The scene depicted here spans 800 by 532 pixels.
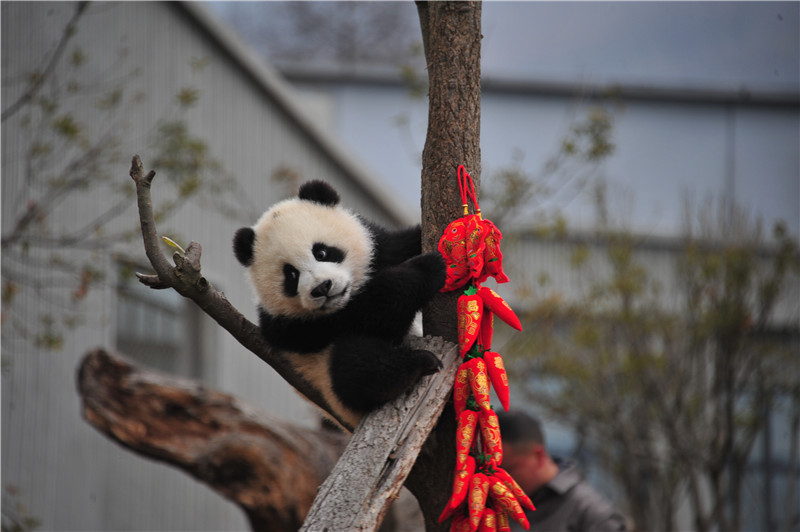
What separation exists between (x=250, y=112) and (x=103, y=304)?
2.72 metres

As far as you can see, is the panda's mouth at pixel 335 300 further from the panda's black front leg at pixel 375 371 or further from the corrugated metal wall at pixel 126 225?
the corrugated metal wall at pixel 126 225

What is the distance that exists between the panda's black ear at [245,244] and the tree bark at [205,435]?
2067mm

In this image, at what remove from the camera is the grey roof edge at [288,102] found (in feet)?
23.6

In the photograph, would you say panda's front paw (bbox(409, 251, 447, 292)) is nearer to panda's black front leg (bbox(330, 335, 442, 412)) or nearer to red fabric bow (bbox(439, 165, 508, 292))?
red fabric bow (bbox(439, 165, 508, 292))

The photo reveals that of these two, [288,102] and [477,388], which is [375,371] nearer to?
[477,388]

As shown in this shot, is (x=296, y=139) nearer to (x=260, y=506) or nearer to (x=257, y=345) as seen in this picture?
(x=260, y=506)

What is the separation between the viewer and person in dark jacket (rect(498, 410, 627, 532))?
13.1 ft

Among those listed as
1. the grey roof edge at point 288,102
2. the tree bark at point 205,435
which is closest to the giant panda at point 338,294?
the tree bark at point 205,435

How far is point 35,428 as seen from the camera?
554 cm

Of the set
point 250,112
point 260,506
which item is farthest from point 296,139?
point 260,506

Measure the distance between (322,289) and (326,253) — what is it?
22 cm

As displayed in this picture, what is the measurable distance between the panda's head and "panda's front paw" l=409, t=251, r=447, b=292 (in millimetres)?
240

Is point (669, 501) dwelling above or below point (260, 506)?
below

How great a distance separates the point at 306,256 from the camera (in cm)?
247
